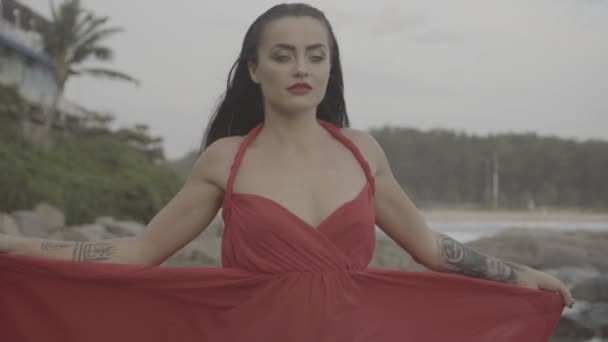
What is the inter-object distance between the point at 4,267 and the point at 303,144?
49.8 inches

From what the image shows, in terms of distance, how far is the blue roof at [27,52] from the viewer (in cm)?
3570

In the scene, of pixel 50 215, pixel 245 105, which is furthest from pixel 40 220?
pixel 245 105

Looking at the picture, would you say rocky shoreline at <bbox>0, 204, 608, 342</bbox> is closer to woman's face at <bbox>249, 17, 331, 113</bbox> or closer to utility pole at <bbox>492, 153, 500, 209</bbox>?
woman's face at <bbox>249, 17, 331, 113</bbox>

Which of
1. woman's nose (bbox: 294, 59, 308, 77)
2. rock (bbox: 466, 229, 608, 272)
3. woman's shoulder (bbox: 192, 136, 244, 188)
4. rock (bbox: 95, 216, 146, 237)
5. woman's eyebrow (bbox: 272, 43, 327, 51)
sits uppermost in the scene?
woman's eyebrow (bbox: 272, 43, 327, 51)

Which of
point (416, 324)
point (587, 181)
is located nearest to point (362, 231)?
point (416, 324)

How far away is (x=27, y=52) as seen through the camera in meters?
36.8

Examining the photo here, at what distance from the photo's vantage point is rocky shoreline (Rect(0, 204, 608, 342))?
32.9 ft

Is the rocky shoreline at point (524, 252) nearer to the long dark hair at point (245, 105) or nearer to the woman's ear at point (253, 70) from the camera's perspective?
the long dark hair at point (245, 105)

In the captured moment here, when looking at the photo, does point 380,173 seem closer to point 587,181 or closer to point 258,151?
point 258,151

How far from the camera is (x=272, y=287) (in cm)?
270

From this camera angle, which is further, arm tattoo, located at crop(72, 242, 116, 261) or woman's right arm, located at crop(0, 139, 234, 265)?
arm tattoo, located at crop(72, 242, 116, 261)

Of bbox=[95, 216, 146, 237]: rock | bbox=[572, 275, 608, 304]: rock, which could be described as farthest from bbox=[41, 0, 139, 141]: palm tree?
bbox=[572, 275, 608, 304]: rock

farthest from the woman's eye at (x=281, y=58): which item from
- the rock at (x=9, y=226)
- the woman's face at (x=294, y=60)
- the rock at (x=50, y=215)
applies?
the rock at (x=50, y=215)

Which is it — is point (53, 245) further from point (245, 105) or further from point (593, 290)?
point (593, 290)
